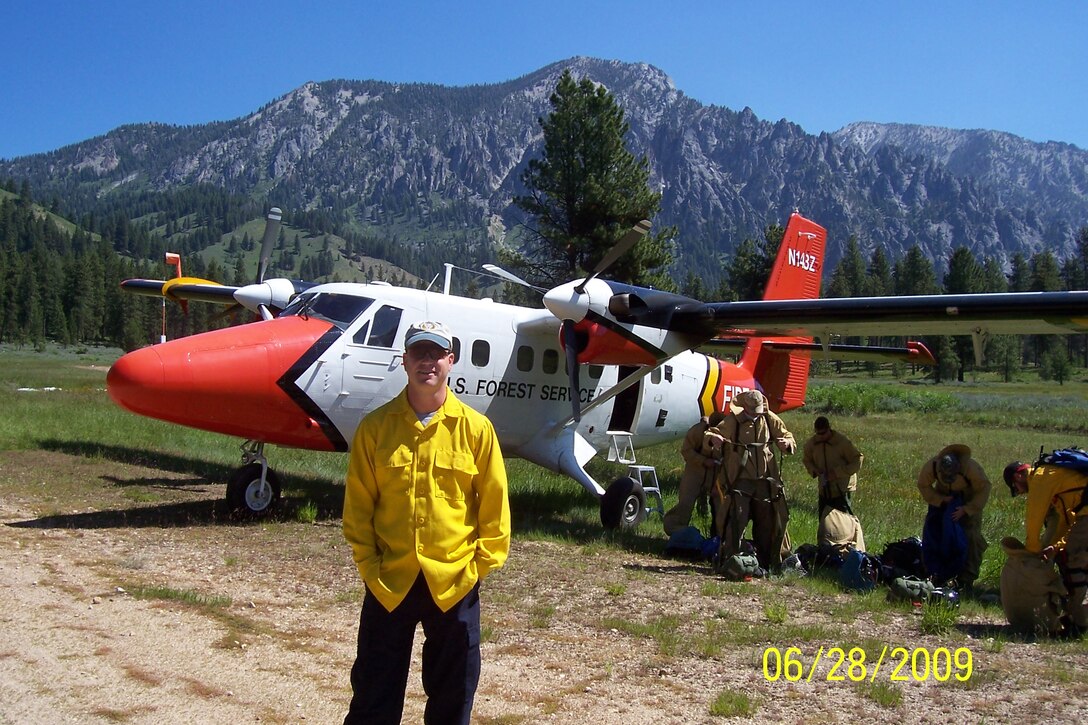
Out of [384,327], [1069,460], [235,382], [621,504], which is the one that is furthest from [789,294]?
[235,382]

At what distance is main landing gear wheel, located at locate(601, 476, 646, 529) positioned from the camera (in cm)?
1155

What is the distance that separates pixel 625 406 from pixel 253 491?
598 cm

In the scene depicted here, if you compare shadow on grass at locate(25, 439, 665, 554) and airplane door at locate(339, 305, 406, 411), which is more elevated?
airplane door at locate(339, 305, 406, 411)

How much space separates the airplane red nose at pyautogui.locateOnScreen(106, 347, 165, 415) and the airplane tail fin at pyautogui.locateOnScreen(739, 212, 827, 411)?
33.3ft

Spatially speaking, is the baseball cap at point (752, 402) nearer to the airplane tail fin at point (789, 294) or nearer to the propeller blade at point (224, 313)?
the airplane tail fin at point (789, 294)

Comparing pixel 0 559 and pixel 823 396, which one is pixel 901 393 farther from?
pixel 0 559

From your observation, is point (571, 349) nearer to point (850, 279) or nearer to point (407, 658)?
point (407, 658)

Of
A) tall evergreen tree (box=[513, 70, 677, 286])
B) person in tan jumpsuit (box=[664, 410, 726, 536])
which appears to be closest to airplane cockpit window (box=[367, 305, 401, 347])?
person in tan jumpsuit (box=[664, 410, 726, 536])

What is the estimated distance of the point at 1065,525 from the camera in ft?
21.6

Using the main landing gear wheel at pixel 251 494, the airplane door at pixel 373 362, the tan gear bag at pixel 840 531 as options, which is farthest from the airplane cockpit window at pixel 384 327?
the tan gear bag at pixel 840 531

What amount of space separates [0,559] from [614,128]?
896 inches

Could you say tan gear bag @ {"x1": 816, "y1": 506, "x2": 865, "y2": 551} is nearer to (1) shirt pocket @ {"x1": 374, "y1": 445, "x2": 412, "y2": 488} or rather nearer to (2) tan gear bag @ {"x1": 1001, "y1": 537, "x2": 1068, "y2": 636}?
(2) tan gear bag @ {"x1": 1001, "y1": 537, "x2": 1068, "y2": 636}

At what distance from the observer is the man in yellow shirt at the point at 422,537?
11.3ft

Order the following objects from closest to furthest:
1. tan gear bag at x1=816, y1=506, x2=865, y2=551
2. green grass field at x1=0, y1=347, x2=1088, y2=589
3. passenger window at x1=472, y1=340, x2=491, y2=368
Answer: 1. tan gear bag at x1=816, y1=506, x2=865, y2=551
2. passenger window at x1=472, y1=340, x2=491, y2=368
3. green grass field at x1=0, y1=347, x2=1088, y2=589
